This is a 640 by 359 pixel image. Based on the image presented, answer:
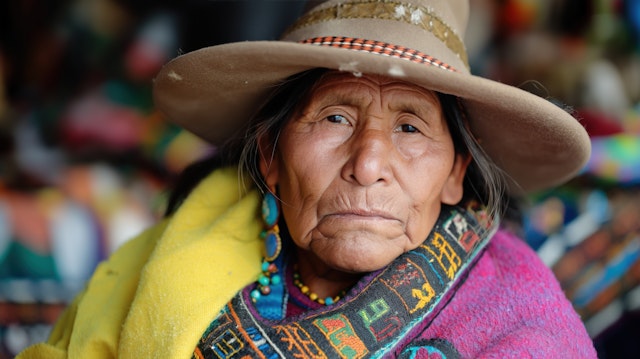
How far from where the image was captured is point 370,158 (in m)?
1.62

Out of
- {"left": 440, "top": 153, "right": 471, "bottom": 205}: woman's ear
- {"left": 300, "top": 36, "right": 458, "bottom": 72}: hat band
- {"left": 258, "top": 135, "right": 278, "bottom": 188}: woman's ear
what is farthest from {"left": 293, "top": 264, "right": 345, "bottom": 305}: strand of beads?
{"left": 300, "top": 36, "right": 458, "bottom": 72}: hat band

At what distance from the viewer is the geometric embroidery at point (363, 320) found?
157 centimetres

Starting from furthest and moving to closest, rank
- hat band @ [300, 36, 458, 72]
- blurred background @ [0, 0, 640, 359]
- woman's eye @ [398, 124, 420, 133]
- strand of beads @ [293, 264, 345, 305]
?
blurred background @ [0, 0, 640, 359] → strand of beads @ [293, 264, 345, 305] → woman's eye @ [398, 124, 420, 133] → hat band @ [300, 36, 458, 72]

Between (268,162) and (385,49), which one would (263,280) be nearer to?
(268,162)

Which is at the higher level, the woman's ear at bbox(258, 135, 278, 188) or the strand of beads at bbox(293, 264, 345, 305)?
the woman's ear at bbox(258, 135, 278, 188)

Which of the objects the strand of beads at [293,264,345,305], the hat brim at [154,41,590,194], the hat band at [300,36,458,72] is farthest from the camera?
the strand of beads at [293,264,345,305]

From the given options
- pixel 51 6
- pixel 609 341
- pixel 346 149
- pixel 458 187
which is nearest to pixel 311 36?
pixel 346 149

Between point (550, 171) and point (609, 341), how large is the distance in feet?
3.13

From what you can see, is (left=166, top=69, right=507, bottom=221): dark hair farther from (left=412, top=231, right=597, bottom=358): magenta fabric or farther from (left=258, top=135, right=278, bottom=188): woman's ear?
(left=412, top=231, right=597, bottom=358): magenta fabric

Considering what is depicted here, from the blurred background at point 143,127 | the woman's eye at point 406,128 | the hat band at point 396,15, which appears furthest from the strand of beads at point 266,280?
the blurred background at point 143,127

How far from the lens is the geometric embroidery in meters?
1.57

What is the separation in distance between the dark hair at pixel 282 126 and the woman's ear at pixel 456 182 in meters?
0.02

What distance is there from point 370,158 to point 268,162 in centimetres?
39

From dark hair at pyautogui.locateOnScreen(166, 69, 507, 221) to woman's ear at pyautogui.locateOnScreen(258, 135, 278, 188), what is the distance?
17mm
